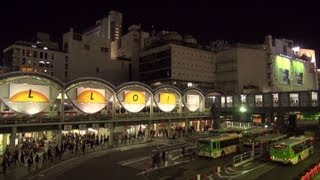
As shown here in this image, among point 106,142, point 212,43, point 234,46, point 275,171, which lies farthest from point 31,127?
point 212,43

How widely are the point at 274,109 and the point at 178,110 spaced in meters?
22.0

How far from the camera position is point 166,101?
59.8m

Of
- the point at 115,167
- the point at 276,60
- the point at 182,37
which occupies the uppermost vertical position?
the point at 182,37

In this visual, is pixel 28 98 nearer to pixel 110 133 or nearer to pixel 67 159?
pixel 67 159

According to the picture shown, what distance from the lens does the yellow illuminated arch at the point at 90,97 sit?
45438 millimetres

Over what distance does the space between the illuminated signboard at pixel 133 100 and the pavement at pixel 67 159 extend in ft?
20.9

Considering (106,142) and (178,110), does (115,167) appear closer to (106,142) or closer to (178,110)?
(106,142)


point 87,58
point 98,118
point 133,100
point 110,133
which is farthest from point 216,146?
point 87,58

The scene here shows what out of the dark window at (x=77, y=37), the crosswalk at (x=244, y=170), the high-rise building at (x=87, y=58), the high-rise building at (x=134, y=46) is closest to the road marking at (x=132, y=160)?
the crosswalk at (x=244, y=170)

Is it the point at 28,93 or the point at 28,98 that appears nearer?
the point at 28,98

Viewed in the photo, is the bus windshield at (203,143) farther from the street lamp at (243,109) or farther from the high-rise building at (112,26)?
the high-rise building at (112,26)

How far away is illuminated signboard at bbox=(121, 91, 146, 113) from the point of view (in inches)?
2045

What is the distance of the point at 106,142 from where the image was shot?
161ft

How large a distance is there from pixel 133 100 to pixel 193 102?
19020 mm
